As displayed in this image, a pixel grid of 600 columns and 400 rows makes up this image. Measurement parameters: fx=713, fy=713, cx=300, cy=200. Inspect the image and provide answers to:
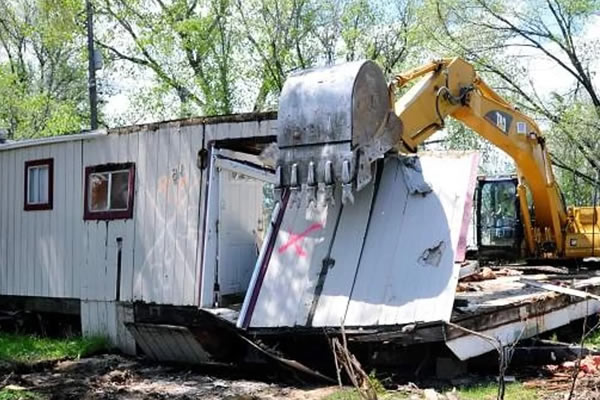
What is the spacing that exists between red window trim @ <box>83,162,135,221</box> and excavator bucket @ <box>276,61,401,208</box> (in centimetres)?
272

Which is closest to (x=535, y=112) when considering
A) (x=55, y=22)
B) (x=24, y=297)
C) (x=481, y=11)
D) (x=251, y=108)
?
(x=481, y=11)

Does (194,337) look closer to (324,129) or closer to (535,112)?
(324,129)

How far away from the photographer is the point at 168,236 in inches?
340

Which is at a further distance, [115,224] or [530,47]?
[530,47]

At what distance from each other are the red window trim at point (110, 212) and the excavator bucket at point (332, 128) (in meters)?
2.72

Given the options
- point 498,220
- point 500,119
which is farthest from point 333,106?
point 498,220

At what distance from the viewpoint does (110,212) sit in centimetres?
936

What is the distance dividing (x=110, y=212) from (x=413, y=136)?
4.08m

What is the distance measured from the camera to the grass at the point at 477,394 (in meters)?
6.06

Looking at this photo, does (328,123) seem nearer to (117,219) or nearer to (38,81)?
(117,219)

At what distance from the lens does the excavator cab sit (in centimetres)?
1212

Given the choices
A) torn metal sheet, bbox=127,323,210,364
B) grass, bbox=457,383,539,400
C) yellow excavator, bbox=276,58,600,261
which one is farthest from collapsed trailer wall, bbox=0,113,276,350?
grass, bbox=457,383,539,400

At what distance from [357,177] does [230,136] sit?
199 centimetres

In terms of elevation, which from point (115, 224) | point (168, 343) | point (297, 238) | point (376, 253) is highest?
point (115, 224)
